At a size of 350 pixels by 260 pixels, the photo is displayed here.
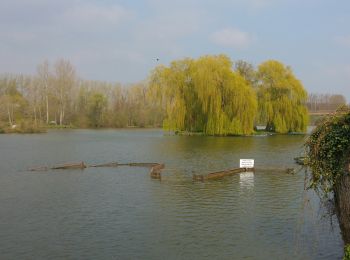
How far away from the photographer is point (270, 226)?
39.5 ft

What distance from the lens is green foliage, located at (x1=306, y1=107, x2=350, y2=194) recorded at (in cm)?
730

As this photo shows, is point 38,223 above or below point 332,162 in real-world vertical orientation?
below

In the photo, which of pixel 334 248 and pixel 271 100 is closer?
pixel 334 248

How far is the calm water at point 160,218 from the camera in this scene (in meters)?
10.2

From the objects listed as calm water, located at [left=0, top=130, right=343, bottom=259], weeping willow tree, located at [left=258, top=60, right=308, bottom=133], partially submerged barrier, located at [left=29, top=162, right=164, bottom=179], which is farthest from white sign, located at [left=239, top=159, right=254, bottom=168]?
weeping willow tree, located at [left=258, top=60, right=308, bottom=133]

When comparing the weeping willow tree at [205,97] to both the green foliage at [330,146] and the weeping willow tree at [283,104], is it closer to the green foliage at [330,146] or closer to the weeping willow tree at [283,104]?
the weeping willow tree at [283,104]

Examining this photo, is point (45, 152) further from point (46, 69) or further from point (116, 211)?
point (46, 69)

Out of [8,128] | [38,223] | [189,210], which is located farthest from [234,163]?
[8,128]

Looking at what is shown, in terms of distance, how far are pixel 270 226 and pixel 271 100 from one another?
154 ft

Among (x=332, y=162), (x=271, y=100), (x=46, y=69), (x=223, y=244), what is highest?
(x=46, y=69)

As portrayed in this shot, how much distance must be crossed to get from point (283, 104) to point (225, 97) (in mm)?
9373

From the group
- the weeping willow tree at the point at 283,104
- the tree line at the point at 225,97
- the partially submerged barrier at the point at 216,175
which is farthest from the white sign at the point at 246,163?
the weeping willow tree at the point at 283,104

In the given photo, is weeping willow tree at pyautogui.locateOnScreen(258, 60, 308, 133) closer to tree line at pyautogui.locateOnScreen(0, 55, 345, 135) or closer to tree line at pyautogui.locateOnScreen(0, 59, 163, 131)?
tree line at pyautogui.locateOnScreen(0, 55, 345, 135)

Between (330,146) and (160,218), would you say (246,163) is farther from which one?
(330,146)
